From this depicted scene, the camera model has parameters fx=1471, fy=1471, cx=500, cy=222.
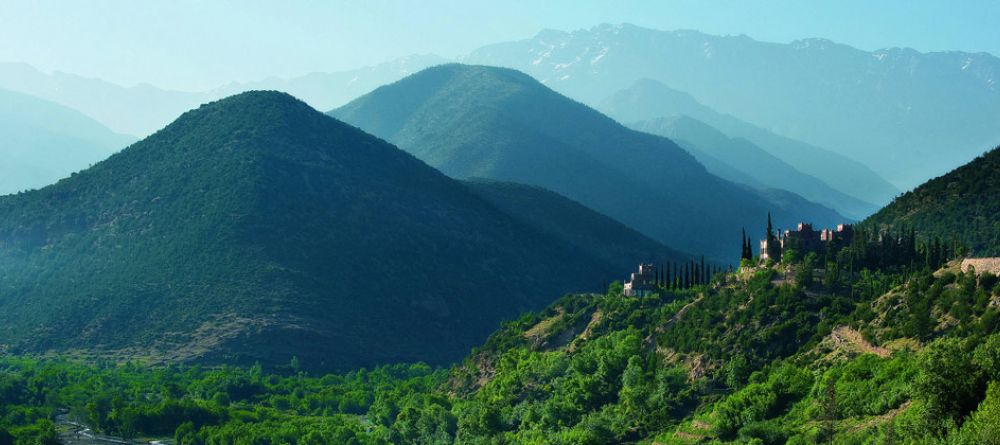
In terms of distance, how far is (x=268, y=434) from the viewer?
12631 cm

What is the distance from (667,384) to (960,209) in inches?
1978

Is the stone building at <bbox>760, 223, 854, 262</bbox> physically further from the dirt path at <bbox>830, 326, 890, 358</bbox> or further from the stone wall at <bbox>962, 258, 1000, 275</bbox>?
the stone wall at <bbox>962, 258, 1000, 275</bbox>

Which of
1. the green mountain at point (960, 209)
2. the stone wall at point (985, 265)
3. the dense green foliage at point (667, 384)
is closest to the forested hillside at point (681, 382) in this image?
the dense green foliage at point (667, 384)

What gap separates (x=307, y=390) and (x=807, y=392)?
87.2 metres

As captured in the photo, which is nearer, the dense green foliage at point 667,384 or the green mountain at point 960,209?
the dense green foliage at point 667,384

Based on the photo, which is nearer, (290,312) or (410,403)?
(410,403)

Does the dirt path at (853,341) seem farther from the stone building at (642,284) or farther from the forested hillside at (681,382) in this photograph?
the stone building at (642,284)

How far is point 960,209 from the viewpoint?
444ft

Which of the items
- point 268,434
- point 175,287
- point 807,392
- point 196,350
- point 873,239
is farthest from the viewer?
point 175,287

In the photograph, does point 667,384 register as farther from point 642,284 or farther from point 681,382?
point 642,284

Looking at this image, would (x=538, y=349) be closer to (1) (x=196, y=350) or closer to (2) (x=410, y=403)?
(2) (x=410, y=403)

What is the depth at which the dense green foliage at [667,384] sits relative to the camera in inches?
3012

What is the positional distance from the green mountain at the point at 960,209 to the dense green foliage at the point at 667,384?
24.1 m

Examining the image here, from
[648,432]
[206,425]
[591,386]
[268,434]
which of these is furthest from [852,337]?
[206,425]
